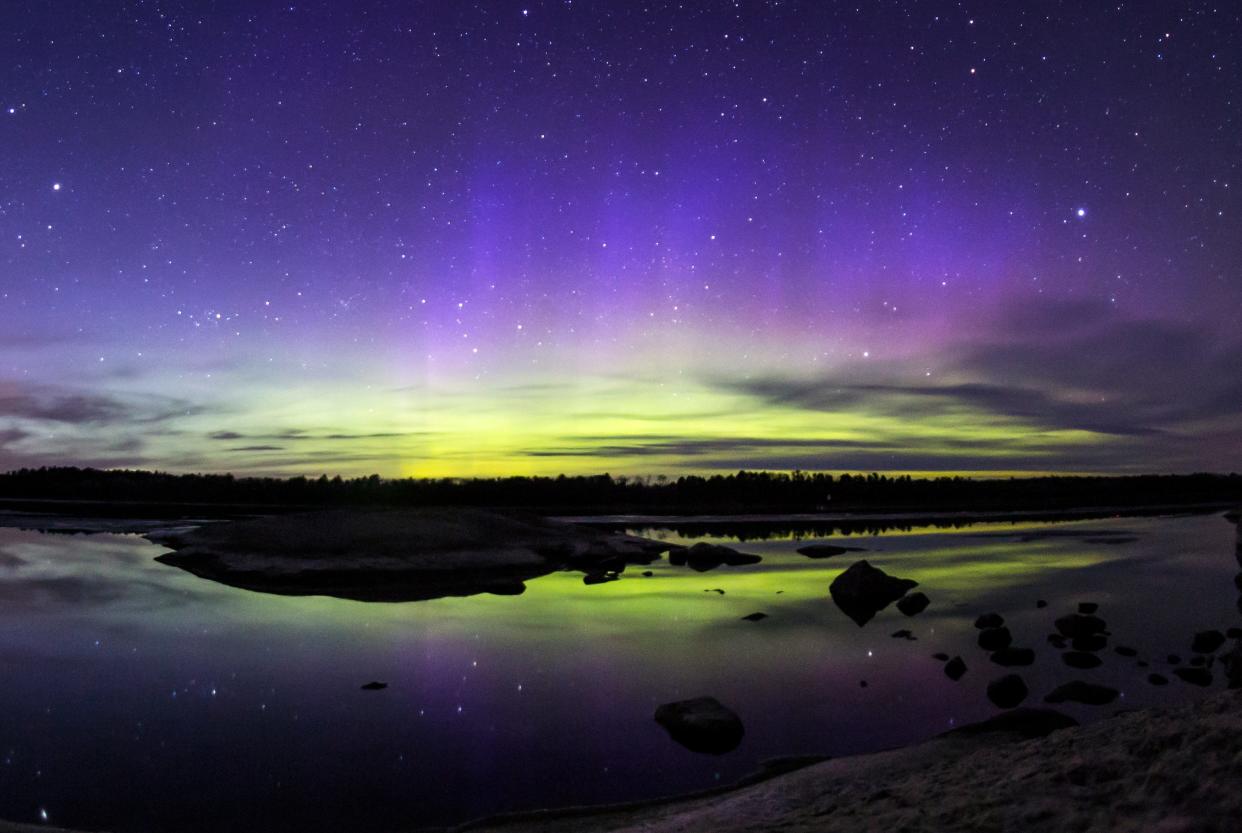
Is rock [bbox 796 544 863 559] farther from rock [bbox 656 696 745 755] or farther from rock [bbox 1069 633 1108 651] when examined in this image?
rock [bbox 656 696 745 755]

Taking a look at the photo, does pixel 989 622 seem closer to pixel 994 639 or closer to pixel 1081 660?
pixel 994 639

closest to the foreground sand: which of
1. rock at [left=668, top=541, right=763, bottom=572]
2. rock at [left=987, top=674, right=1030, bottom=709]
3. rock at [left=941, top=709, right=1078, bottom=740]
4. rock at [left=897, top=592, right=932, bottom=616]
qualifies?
rock at [left=941, top=709, right=1078, bottom=740]

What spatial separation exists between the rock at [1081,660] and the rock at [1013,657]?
1.96 feet

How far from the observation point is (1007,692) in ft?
39.1

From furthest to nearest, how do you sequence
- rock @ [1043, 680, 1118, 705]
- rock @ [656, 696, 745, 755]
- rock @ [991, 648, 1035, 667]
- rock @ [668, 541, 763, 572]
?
1. rock @ [668, 541, 763, 572]
2. rock @ [991, 648, 1035, 667]
3. rock @ [1043, 680, 1118, 705]
4. rock @ [656, 696, 745, 755]

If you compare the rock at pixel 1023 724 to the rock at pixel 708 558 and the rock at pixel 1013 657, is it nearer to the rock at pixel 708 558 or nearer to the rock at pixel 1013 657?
the rock at pixel 1013 657

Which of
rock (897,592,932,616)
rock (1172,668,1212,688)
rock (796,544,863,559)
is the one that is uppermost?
rock (1172,668,1212,688)

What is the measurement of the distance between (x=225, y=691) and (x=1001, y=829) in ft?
39.8

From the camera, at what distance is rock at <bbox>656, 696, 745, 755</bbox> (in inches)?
395

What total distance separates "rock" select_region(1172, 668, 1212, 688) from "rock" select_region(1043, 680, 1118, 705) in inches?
80.9

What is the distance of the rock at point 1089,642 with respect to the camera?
15348mm

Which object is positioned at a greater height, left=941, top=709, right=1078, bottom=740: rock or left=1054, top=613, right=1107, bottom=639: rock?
left=941, top=709, right=1078, bottom=740: rock

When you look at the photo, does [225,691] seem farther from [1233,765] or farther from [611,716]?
[1233,765]

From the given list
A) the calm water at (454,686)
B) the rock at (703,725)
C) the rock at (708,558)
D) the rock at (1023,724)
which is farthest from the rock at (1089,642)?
the rock at (708,558)
